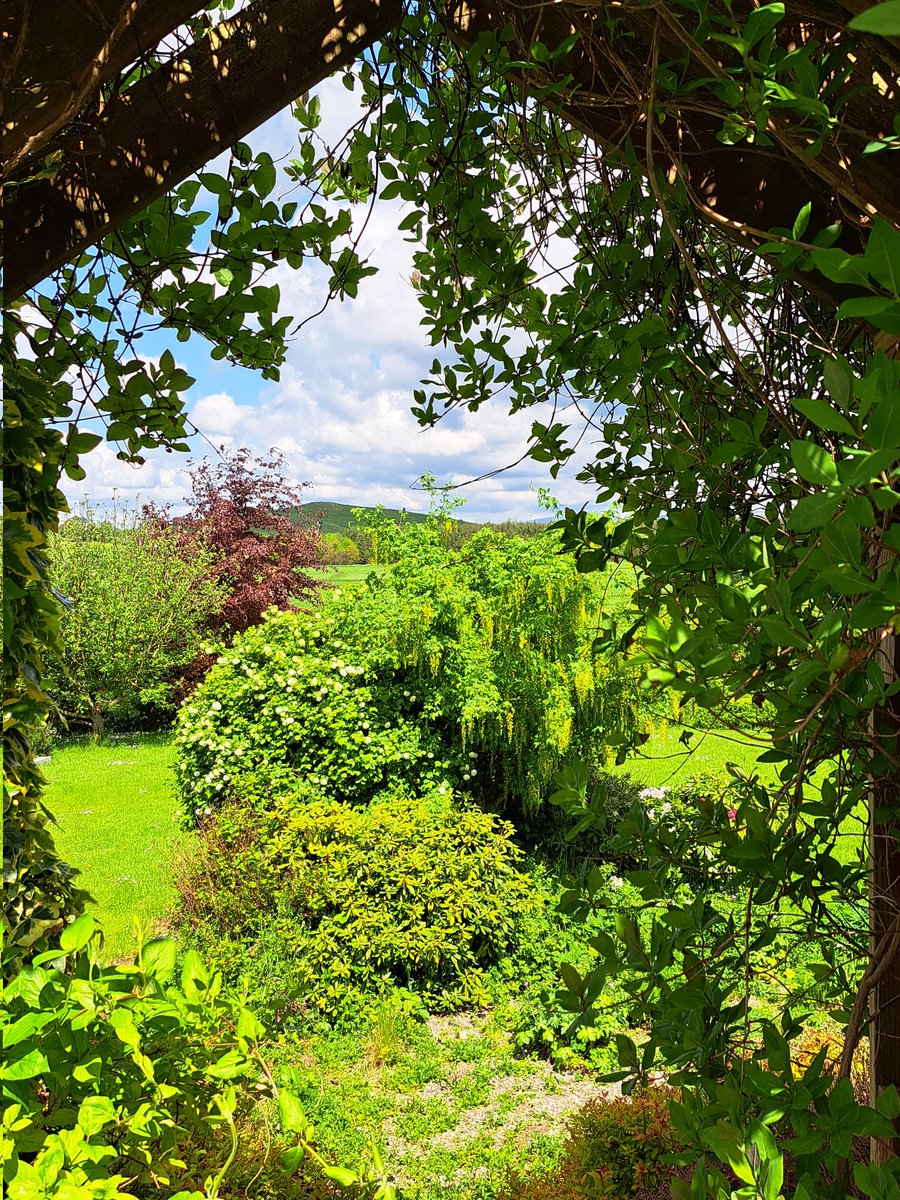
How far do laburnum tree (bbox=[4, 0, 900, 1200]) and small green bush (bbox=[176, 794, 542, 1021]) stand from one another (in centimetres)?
285

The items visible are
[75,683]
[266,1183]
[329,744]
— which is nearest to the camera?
[266,1183]

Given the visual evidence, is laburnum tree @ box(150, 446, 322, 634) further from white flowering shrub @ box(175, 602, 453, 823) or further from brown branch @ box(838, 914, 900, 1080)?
brown branch @ box(838, 914, 900, 1080)

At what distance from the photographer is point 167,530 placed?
11844mm

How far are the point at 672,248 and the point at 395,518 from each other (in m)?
5.11

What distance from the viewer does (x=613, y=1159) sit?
7.80 feet

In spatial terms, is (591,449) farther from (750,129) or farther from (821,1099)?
(821,1099)

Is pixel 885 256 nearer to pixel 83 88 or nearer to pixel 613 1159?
pixel 83 88

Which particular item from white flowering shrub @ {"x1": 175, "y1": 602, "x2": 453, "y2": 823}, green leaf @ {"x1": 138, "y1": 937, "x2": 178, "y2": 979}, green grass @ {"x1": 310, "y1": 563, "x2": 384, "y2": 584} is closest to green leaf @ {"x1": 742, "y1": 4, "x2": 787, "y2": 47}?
green leaf @ {"x1": 138, "y1": 937, "x2": 178, "y2": 979}

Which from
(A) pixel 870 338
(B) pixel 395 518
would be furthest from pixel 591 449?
(B) pixel 395 518

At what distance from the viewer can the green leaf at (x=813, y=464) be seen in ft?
1.47

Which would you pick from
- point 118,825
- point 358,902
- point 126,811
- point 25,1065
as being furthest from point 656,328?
point 126,811

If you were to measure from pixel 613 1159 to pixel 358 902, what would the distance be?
7.21 ft

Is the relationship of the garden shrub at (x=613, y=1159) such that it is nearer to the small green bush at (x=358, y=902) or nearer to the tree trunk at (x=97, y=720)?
the small green bush at (x=358, y=902)

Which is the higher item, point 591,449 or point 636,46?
point 636,46
